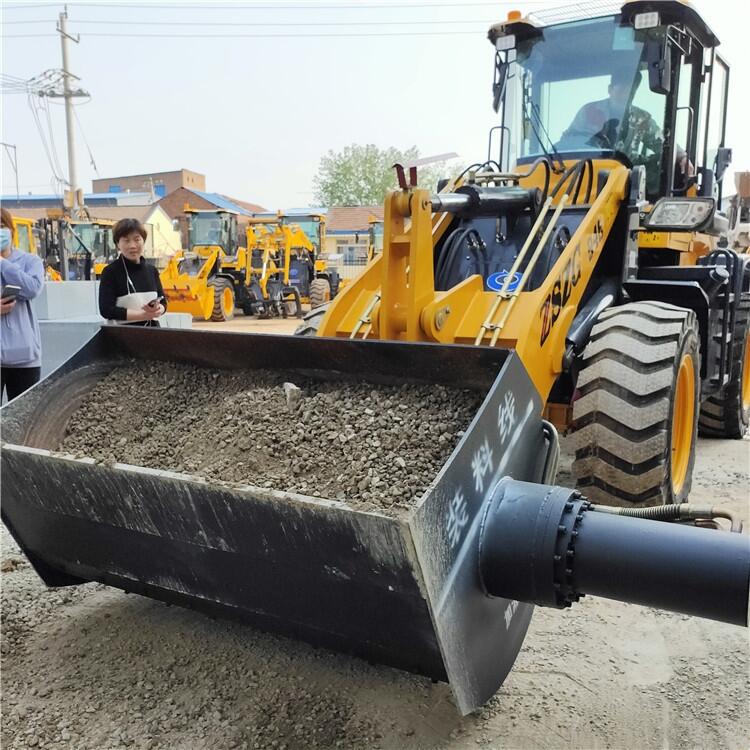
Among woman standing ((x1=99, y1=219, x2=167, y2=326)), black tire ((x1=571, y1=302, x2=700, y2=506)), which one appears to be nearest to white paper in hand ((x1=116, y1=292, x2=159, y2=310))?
woman standing ((x1=99, y1=219, x2=167, y2=326))

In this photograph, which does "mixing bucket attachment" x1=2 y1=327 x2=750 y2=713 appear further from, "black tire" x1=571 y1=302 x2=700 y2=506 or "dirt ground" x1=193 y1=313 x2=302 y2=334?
"dirt ground" x1=193 y1=313 x2=302 y2=334

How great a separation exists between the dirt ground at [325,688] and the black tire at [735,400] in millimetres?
3169

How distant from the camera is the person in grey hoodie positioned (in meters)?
4.13

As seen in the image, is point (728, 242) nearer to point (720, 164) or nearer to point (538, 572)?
point (720, 164)

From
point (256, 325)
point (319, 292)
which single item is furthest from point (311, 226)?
point (256, 325)

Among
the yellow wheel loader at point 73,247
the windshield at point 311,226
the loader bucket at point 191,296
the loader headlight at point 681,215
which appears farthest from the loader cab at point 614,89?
the windshield at point 311,226

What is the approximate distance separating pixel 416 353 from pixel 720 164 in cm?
444

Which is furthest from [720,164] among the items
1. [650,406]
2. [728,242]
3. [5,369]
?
[5,369]

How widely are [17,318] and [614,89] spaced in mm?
3893

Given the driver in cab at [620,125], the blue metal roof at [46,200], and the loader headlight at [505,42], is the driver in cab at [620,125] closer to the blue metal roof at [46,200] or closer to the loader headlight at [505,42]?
the loader headlight at [505,42]

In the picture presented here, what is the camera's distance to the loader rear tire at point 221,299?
53.4 ft

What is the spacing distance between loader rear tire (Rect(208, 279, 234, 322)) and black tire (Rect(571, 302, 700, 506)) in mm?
13538

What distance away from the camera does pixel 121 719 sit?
241 centimetres

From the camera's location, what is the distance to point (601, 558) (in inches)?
76.4
